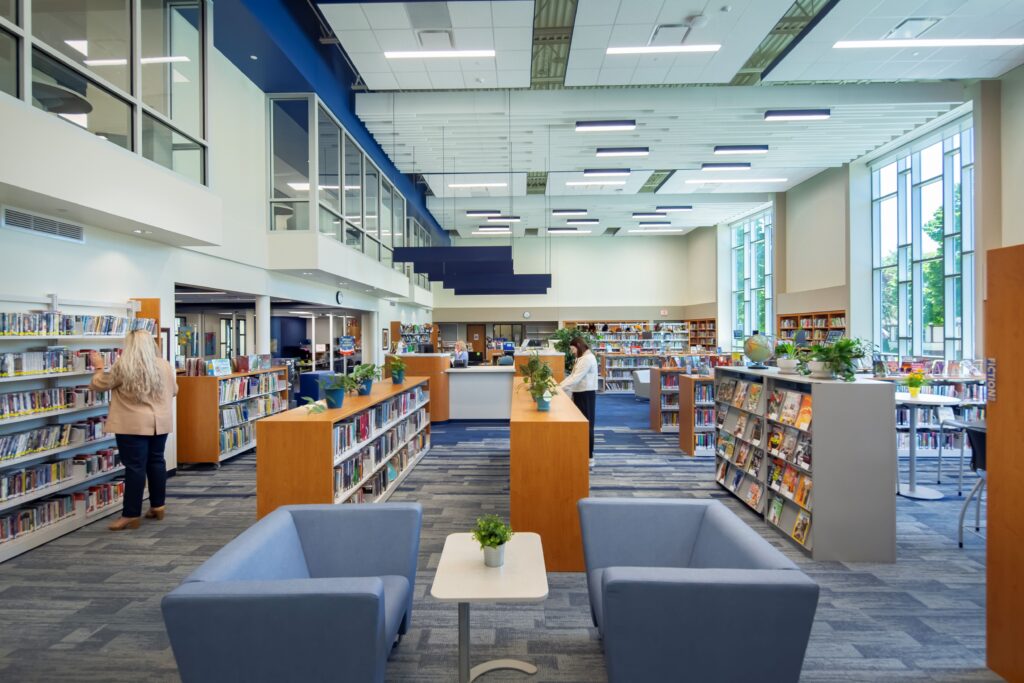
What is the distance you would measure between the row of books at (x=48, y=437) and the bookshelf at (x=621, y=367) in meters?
13.9

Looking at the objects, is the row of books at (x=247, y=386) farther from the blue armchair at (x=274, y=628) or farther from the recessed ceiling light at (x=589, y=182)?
the recessed ceiling light at (x=589, y=182)

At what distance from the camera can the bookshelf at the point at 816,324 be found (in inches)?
487

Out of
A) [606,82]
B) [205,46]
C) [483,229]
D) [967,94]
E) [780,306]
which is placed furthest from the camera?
[483,229]

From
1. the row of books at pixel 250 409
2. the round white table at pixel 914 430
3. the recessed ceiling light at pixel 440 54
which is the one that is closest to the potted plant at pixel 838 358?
the round white table at pixel 914 430

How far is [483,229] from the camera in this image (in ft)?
64.8

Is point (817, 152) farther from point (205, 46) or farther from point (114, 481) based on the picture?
point (114, 481)

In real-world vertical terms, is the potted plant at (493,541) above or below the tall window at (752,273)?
below

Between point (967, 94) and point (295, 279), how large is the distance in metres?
11.4

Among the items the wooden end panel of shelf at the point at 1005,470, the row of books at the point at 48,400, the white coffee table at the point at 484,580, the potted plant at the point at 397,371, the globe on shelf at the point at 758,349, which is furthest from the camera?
the potted plant at the point at 397,371

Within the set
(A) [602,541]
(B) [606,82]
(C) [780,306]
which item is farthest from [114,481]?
(C) [780,306]

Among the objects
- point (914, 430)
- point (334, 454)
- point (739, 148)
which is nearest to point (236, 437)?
point (334, 454)

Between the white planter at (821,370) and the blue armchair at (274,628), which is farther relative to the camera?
the white planter at (821,370)

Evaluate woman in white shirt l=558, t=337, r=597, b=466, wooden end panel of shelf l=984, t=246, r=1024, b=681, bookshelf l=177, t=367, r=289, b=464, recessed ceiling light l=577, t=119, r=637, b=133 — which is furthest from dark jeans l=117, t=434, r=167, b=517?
recessed ceiling light l=577, t=119, r=637, b=133

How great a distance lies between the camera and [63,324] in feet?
15.4
